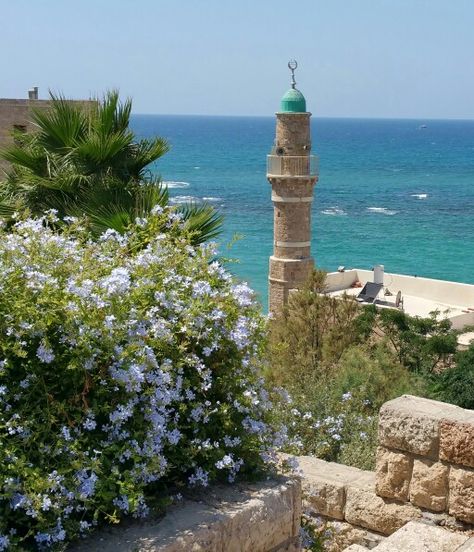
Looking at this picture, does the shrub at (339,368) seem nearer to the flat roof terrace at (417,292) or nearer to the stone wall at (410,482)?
the stone wall at (410,482)

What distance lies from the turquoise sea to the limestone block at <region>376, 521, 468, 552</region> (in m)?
14.5

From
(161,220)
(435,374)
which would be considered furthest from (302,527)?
(435,374)

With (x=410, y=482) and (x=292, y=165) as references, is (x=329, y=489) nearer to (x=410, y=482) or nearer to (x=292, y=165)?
(x=410, y=482)

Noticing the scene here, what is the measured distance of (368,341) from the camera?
62.4 feet

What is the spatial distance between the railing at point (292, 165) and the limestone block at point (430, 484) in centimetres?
2153

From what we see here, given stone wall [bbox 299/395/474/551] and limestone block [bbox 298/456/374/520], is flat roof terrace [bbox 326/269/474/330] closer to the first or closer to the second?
limestone block [bbox 298/456/374/520]

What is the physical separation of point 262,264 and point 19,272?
157 ft

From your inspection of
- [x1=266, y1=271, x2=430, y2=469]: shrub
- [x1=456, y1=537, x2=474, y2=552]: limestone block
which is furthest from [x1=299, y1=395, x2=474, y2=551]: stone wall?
[x1=456, y1=537, x2=474, y2=552]: limestone block

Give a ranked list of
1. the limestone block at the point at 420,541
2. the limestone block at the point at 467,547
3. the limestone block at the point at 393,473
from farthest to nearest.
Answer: the limestone block at the point at 393,473
the limestone block at the point at 420,541
the limestone block at the point at 467,547

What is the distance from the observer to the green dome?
24688 mm

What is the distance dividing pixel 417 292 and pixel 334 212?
47.3 meters

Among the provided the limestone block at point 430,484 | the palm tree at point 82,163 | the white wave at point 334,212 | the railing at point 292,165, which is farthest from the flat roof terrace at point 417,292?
the white wave at point 334,212

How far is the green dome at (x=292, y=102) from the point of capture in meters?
24.7

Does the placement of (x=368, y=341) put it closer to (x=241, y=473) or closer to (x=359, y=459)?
(x=359, y=459)
